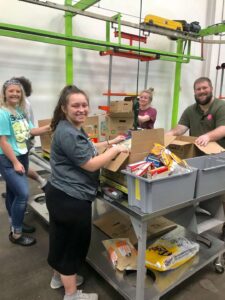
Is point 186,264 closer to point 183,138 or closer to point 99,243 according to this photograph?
point 99,243

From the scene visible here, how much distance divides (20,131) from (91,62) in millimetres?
2384

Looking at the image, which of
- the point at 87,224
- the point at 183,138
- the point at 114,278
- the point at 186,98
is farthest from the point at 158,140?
the point at 186,98

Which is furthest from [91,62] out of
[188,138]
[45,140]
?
[188,138]

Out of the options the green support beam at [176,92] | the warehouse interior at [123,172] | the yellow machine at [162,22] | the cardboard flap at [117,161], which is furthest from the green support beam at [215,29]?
the cardboard flap at [117,161]

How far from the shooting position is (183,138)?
1.66 metres

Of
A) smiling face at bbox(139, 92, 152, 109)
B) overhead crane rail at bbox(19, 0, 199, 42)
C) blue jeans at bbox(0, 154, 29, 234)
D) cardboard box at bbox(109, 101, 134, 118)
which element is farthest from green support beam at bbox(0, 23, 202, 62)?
blue jeans at bbox(0, 154, 29, 234)

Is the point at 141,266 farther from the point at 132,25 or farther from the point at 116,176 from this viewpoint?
the point at 132,25

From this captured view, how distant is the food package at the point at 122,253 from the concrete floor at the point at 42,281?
0.19 meters

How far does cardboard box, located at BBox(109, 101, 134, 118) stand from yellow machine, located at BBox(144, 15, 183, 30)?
1.73m

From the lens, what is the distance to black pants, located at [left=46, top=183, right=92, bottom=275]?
1.21 m

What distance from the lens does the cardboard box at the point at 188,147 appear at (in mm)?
1507

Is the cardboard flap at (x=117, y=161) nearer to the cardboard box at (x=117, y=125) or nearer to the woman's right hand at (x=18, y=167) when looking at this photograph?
the woman's right hand at (x=18, y=167)

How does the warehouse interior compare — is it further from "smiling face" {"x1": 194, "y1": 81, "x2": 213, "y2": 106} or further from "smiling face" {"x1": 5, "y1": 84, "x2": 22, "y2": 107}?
"smiling face" {"x1": 194, "y1": 81, "x2": 213, "y2": 106}

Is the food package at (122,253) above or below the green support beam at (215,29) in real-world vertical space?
below
